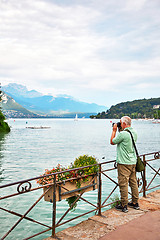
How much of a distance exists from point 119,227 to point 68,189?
125 cm

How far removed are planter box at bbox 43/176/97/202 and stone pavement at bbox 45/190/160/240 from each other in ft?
2.11

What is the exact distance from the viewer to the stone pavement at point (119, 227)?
14.5ft

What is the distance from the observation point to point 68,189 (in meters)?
5.15

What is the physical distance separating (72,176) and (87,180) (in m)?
0.44

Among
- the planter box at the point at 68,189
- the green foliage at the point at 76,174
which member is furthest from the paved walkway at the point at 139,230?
the green foliage at the point at 76,174

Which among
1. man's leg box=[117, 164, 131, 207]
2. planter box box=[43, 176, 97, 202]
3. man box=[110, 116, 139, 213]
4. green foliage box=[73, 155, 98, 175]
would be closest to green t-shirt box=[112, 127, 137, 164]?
man box=[110, 116, 139, 213]

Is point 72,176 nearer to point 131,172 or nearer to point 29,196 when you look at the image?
point 131,172

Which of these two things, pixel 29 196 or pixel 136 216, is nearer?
pixel 136 216

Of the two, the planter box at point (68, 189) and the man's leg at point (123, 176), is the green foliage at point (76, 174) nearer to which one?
the planter box at point (68, 189)

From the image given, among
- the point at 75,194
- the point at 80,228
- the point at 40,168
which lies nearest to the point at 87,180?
the point at 75,194

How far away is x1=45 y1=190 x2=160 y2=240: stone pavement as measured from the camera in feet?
14.5

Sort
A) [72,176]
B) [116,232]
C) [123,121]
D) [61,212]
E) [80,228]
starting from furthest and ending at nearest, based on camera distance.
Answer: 1. [61,212]
2. [123,121]
3. [72,176]
4. [80,228]
5. [116,232]

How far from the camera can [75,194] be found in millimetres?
5324

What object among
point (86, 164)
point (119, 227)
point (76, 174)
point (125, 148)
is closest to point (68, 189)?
point (76, 174)
